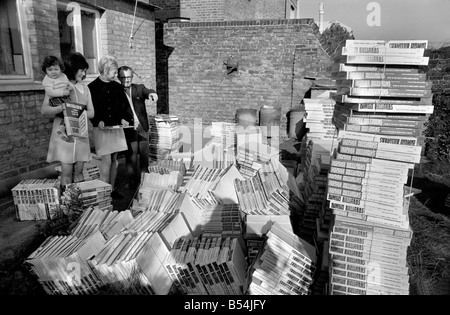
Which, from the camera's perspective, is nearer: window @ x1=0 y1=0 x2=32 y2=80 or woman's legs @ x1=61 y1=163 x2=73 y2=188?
woman's legs @ x1=61 y1=163 x2=73 y2=188

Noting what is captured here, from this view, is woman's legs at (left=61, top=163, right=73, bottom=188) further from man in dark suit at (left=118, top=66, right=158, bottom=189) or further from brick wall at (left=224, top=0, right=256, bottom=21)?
brick wall at (left=224, top=0, right=256, bottom=21)

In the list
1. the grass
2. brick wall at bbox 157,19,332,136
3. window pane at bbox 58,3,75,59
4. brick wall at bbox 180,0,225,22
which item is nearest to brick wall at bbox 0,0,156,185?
window pane at bbox 58,3,75,59

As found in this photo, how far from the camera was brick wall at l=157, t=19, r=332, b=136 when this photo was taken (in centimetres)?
998

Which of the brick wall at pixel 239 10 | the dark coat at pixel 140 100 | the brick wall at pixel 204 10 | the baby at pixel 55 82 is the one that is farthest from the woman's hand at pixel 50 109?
the brick wall at pixel 239 10

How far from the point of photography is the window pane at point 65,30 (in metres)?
6.61

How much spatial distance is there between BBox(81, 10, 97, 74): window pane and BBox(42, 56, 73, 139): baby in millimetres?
3511

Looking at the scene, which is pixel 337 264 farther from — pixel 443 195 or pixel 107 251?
pixel 443 195

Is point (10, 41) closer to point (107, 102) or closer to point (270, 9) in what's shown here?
point (107, 102)

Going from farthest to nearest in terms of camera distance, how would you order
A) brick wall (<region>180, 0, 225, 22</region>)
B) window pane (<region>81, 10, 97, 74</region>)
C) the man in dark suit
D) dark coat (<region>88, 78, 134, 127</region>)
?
brick wall (<region>180, 0, 225, 22</region>)
window pane (<region>81, 10, 97, 74</region>)
the man in dark suit
dark coat (<region>88, 78, 134, 127</region>)

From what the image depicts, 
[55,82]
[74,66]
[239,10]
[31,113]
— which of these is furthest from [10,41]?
[239,10]

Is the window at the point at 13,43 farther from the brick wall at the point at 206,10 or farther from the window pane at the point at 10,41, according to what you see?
the brick wall at the point at 206,10

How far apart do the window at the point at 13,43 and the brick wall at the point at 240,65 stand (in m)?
6.15

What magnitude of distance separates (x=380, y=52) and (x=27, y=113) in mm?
5536

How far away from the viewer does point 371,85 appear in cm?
306
